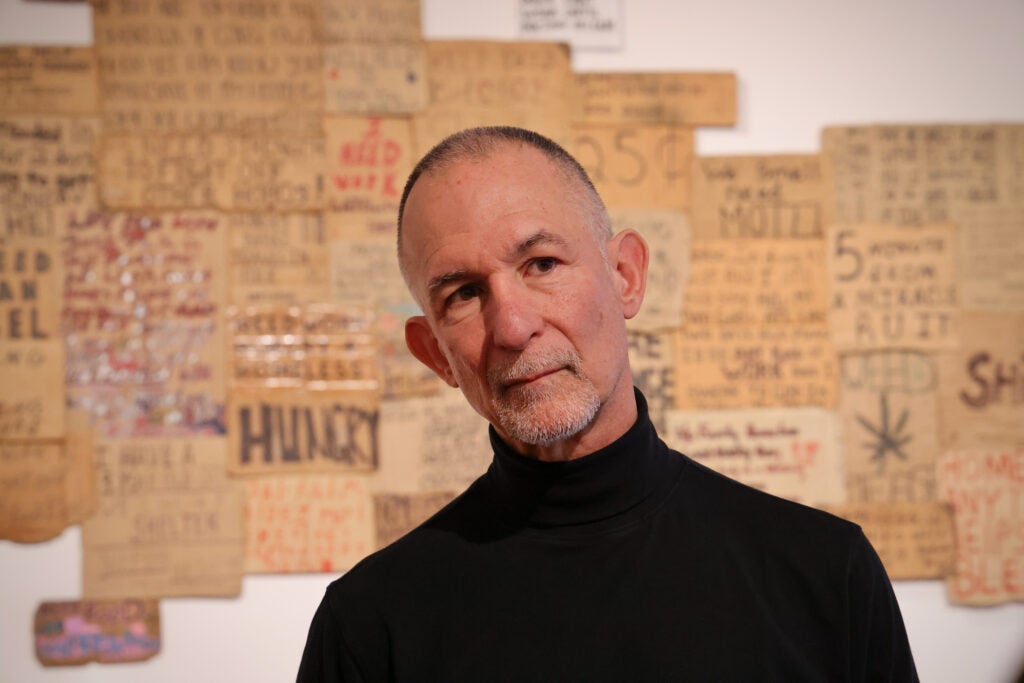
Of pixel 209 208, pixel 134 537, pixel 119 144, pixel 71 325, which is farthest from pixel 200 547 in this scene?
pixel 119 144

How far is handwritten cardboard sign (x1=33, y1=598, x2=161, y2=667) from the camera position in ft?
5.29

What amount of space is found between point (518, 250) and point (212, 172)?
113cm

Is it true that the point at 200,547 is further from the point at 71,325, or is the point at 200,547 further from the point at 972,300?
the point at 972,300

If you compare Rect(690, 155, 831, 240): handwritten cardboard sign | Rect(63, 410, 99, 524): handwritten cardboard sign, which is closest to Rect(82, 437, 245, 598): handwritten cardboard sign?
Rect(63, 410, 99, 524): handwritten cardboard sign

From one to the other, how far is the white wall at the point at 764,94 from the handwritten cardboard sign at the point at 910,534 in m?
0.05

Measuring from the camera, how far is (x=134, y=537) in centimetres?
164

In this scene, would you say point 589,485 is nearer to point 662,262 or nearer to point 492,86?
point 662,262

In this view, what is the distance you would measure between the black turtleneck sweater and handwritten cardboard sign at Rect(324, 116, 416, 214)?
98 cm

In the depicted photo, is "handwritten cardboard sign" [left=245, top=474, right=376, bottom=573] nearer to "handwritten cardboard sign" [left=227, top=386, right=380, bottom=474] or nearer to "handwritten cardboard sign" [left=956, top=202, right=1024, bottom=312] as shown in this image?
"handwritten cardboard sign" [left=227, top=386, right=380, bottom=474]

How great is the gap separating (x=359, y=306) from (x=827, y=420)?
1.03 m

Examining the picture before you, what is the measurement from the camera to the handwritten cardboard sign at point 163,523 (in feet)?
5.34

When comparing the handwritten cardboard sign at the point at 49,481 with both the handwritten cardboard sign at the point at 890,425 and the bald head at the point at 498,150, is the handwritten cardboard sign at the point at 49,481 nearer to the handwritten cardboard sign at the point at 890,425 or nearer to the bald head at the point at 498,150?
the bald head at the point at 498,150

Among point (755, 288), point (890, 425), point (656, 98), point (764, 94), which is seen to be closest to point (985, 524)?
point (890, 425)

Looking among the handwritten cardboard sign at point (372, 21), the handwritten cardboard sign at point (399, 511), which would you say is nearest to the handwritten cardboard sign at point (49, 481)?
the handwritten cardboard sign at point (399, 511)
